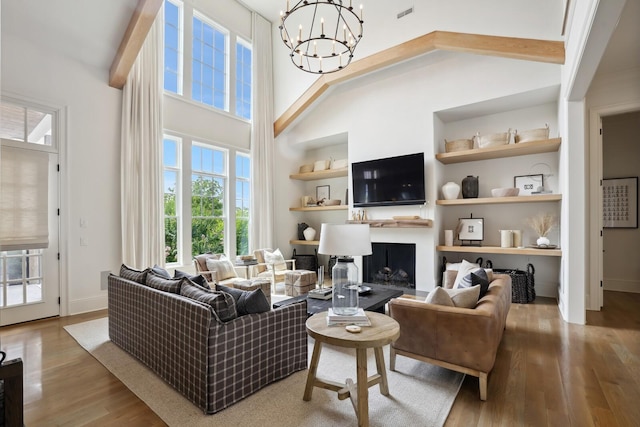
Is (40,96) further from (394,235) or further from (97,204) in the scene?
(394,235)

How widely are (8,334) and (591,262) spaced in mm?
7291

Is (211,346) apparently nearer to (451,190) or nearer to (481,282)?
(481,282)

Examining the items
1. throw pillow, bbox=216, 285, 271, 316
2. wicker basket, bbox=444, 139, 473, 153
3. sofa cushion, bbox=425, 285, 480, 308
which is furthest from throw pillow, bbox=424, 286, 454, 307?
wicker basket, bbox=444, 139, 473, 153

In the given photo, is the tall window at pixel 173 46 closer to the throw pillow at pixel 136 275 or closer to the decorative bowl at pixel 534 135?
the throw pillow at pixel 136 275

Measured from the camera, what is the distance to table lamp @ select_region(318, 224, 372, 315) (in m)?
2.26

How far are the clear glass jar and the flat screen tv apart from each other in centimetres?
353

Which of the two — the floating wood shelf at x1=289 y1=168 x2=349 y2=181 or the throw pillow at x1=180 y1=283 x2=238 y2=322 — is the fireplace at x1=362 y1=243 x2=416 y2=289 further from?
the throw pillow at x1=180 y1=283 x2=238 y2=322

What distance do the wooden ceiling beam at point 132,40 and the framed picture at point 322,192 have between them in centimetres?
434

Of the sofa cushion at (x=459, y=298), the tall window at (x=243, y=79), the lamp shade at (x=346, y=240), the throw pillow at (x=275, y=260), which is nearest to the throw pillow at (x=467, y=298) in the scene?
the sofa cushion at (x=459, y=298)

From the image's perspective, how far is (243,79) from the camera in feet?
22.0

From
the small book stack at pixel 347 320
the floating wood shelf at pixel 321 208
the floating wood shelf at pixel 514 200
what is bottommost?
the small book stack at pixel 347 320

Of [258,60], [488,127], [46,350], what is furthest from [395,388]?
[258,60]

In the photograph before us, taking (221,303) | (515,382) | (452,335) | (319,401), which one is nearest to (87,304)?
(221,303)

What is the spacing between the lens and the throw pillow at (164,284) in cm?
250
